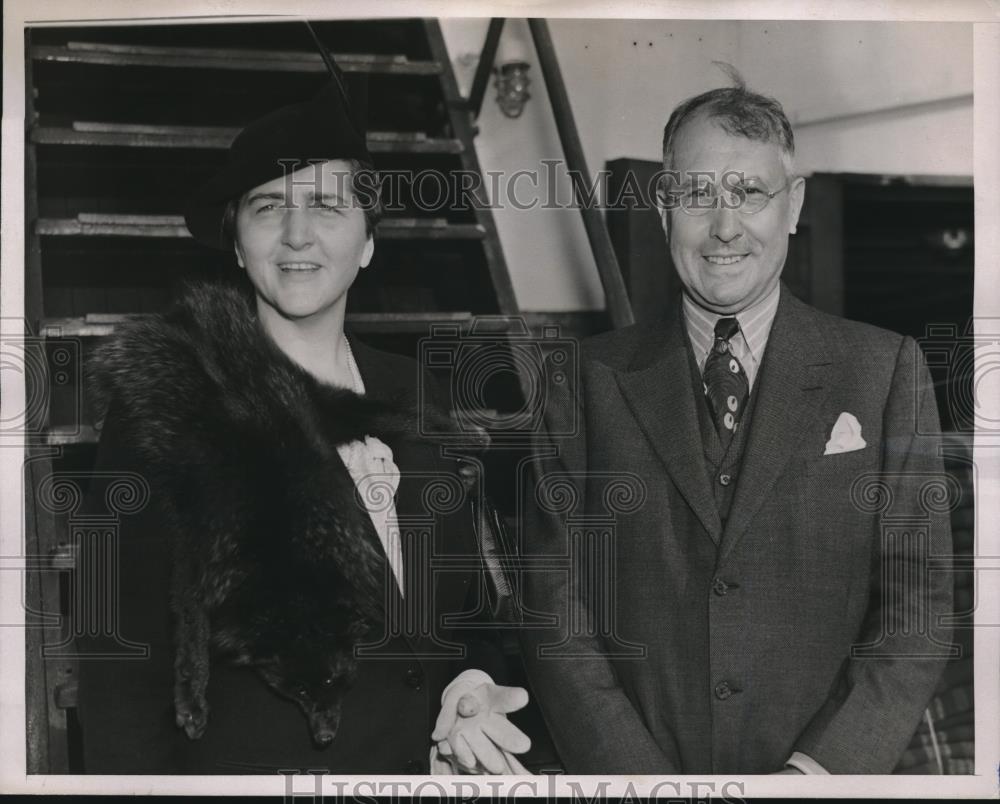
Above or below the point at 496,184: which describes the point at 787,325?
below

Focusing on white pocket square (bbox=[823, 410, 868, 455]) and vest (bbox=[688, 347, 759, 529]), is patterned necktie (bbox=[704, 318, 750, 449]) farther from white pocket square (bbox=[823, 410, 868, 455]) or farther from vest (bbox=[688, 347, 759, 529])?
white pocket square (bbox=[823, 410, 868, 455])

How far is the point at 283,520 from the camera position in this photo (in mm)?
2908

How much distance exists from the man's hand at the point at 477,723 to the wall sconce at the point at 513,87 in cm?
163

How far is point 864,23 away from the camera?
3211 mm

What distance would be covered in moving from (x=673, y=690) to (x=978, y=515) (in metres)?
1.01

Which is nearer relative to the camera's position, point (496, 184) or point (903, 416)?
point (903, 416)

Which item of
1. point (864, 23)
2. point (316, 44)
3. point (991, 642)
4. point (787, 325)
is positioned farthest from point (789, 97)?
point (991, 642)

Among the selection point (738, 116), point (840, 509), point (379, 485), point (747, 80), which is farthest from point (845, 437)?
point (379, 485)

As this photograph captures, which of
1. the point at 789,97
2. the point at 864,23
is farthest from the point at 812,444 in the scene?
the point at 864,23

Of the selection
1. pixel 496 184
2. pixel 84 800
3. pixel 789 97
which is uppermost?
pixel 789 97

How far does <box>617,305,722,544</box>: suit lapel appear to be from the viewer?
290 centimetres

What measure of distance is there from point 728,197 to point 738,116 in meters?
0.26

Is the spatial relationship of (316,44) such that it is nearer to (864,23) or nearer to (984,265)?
(864,23)

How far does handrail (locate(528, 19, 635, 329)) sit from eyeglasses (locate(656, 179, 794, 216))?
10.2 inches
